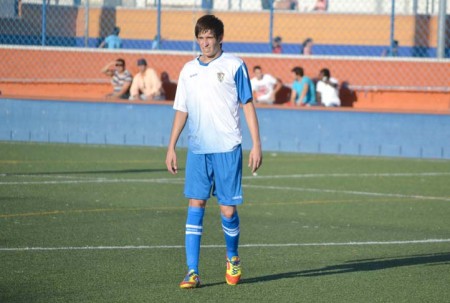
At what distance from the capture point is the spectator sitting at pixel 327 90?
73.8 feet

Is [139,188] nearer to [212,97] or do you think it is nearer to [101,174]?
[101,174]

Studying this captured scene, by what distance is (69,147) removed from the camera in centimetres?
2078

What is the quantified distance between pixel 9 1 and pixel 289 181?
11.2 meters

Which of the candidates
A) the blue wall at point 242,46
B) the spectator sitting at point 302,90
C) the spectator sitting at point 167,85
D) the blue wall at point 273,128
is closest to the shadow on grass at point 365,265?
the blue wall at point 273,128

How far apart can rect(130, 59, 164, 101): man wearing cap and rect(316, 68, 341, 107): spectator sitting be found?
10.5 feet

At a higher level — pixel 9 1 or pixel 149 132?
pixel 9 1

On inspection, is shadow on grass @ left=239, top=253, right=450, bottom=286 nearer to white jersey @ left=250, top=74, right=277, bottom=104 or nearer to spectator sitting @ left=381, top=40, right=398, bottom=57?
white jersey @ left=250, top=74, right=277, bottom=104

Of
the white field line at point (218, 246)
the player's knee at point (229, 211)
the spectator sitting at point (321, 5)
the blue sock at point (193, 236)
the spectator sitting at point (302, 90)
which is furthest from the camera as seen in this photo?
the spectator sitting at point (321, 5)

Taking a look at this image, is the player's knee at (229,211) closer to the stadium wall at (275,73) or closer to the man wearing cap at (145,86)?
the stadium wall at (275,73)

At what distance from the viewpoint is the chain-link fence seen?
23.5 meters

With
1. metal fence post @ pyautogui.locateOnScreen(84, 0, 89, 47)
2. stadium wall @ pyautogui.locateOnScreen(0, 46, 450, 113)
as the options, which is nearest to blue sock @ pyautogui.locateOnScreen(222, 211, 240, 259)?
stadium wall @ pyautogui.locateOnScreen(0, 46, 450, 113)

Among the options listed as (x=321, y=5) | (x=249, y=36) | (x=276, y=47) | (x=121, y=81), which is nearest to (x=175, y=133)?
(x=121, y=81)

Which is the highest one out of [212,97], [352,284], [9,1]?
[9,1]

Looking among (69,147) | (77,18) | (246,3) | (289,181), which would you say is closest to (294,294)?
(289,181)
